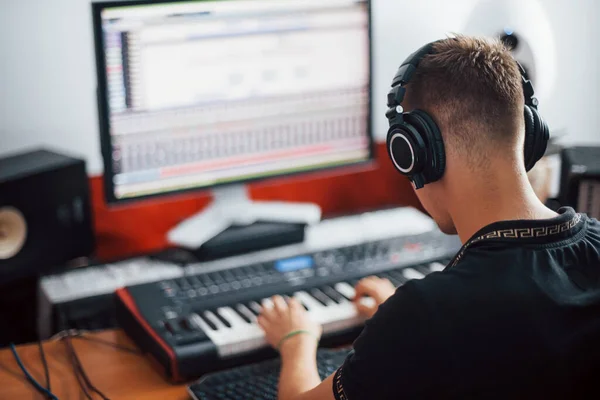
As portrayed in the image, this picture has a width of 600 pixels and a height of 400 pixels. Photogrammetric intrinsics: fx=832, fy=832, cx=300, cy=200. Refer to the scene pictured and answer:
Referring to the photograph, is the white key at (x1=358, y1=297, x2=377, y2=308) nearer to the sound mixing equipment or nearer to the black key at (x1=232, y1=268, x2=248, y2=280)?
the sound mixing equipment

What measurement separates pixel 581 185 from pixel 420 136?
651mm

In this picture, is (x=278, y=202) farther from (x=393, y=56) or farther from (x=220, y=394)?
(x=220, y=394)

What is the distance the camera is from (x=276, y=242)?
6.12 ft

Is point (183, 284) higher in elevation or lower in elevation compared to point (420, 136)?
lower

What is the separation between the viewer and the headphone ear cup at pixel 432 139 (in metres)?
1.12

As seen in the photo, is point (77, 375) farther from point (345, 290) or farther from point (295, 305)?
point (345, 290)

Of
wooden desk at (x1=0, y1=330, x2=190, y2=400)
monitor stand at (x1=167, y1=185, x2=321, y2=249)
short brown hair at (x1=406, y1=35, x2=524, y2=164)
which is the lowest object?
wooden desk at (x1=0, y1=330, x2=190, y2=400)

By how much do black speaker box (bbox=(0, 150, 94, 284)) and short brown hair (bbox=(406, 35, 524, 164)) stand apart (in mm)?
838

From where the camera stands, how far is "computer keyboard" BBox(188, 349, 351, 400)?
1349 millimetres

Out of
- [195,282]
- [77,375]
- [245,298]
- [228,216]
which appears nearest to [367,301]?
[245,298]

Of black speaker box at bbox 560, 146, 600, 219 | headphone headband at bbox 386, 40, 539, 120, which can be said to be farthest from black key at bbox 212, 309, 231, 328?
black speaker box at bbox 560, 146, 600, 219

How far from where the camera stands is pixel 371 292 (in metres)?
1.58

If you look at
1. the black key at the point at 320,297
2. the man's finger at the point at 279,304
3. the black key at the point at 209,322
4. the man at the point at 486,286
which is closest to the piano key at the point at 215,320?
the black key at the point at 209,322

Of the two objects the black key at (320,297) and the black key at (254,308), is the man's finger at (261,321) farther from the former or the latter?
the black key at (320,297)
